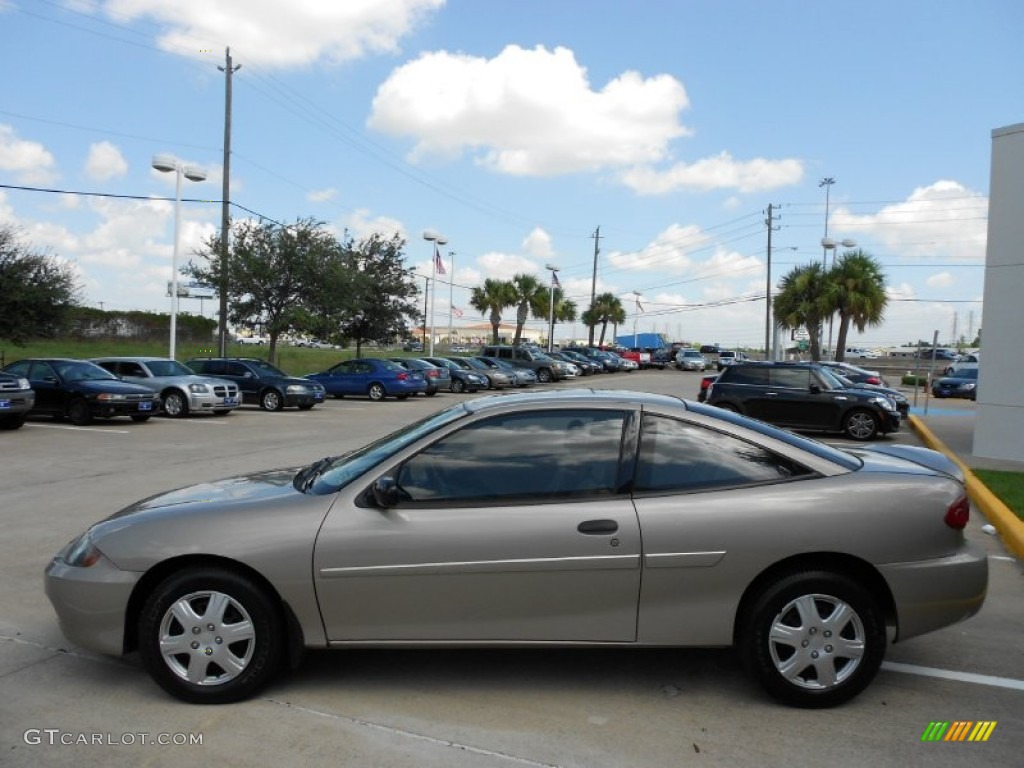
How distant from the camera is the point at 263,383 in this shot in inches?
906

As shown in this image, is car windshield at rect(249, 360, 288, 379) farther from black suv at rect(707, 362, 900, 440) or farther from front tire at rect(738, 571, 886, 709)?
front tire at rect(738, 571, 886, 709)

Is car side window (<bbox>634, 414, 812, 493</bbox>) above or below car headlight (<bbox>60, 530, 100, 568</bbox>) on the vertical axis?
above

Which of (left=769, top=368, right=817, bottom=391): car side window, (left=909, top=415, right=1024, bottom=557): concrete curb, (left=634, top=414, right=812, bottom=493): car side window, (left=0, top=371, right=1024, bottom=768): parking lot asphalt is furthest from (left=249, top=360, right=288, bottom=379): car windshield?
(left=634, top=414, right=812, bottom=493): car side window

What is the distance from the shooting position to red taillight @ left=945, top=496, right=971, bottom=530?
408 cm

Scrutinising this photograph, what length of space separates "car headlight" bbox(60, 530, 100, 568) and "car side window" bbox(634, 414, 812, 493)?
268 centimetres

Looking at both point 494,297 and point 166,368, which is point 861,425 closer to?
point 166,368

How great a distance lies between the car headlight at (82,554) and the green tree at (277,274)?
1103 inches

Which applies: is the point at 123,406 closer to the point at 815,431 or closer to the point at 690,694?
the point at 815,431

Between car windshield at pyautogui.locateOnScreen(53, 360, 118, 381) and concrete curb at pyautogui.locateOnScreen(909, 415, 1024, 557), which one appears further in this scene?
car windshield at pyautogui.locateOnScreen(53, 360, 118, 381)

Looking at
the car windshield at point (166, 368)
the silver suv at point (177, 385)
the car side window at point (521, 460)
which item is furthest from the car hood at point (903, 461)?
the car windshield at point (166, 368)

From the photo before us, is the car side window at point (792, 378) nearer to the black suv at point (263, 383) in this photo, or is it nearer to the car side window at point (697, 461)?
the black suv at point (263, 383)

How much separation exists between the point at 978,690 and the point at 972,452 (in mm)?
10678

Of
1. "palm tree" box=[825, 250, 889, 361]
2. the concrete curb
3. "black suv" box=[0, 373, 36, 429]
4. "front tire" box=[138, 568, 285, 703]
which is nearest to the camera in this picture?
"front tire" box=[138, 568, 285, 703]

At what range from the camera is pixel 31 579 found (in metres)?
5.98
